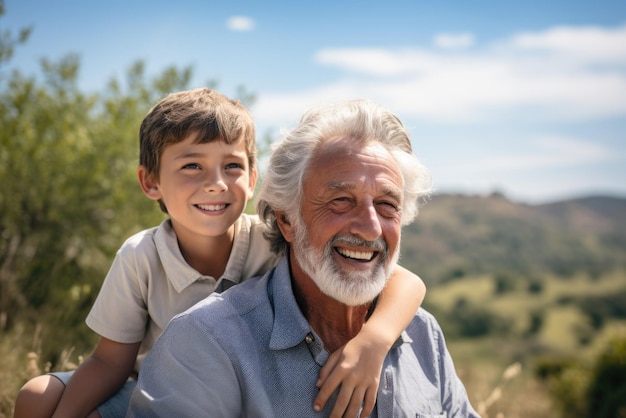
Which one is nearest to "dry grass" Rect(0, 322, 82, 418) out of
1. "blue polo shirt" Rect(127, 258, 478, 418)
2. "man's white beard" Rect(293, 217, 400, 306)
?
"blue polo shirt" Rect(127, 258, 478, 418)

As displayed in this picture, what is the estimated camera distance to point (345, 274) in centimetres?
275

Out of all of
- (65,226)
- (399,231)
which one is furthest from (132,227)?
(399,231)

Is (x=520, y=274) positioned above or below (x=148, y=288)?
below

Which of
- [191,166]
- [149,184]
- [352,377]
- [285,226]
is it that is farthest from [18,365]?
[352,377]

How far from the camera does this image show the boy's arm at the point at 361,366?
2.44 metres

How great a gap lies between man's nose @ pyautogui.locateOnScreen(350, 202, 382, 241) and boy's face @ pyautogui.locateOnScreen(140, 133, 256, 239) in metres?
0.73

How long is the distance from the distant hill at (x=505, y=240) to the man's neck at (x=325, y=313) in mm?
88345

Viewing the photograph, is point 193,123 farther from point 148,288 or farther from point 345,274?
point 345,274

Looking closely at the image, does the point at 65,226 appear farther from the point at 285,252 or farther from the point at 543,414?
the point at 543,414

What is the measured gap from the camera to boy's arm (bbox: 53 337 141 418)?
106 inches

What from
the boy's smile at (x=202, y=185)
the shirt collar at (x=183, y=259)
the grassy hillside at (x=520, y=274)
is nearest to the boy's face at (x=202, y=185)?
the boy's smile at (x=202, y=185)

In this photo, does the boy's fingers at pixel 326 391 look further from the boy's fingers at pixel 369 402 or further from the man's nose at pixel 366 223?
the man's nose at pixel 366 223

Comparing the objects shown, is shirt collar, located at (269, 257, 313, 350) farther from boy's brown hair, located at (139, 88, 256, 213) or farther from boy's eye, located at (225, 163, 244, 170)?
boy's brown hair, located at (139, 88, 256, 213)

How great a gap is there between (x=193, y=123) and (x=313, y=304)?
1.08 m
